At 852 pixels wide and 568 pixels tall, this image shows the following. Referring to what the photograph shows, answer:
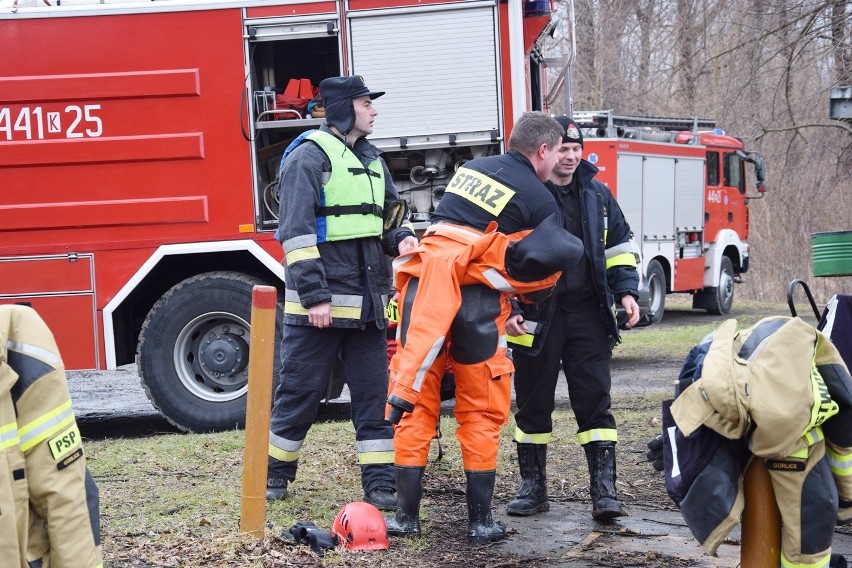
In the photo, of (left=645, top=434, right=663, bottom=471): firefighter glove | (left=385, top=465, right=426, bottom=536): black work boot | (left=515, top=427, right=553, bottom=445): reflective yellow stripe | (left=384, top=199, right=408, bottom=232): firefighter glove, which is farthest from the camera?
(left=384, top=199, right=408, bottom=232): firefighter glove


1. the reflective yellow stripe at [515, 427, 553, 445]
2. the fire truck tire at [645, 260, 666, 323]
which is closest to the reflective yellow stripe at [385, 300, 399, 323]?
the reflective yellow stripe at [515, 427, 553, 445]

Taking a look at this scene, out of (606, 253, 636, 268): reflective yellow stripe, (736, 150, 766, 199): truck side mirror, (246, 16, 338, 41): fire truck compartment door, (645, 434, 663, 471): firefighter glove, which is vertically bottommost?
(645, 434, 663, 471): firefighter glove

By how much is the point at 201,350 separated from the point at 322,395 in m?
2.72

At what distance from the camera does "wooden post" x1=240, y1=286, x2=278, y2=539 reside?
4.38 meters

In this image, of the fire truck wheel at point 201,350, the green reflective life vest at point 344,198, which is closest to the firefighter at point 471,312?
the green reflective life vest at point 344,198

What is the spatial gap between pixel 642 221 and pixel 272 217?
27.9 ft

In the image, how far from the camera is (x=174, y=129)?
7.77m

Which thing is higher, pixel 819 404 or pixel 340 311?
pixel 340 311

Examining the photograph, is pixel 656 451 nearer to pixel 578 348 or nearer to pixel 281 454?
pixel 578 348

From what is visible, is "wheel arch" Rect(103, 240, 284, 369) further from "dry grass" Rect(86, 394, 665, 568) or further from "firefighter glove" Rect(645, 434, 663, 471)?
"firefighter glove" Rect(645, 434, 663, 471)

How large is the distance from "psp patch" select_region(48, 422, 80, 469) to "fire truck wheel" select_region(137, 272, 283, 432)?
473 cm

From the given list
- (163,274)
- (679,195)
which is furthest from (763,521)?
(679,195)

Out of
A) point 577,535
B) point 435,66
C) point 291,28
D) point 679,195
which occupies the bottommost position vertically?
point 577,535

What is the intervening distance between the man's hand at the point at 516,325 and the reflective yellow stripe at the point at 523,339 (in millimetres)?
106
